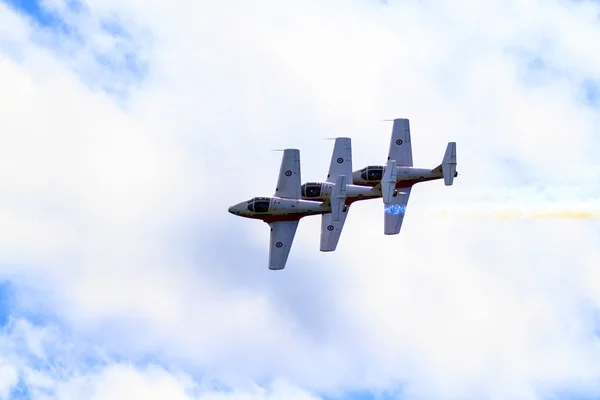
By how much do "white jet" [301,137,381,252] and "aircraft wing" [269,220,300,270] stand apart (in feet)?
10.0

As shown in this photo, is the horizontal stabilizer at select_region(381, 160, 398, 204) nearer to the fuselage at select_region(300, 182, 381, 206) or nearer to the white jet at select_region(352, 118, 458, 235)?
the white jet at select_region(352, 118, 458, 235)

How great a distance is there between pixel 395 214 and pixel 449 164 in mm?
7245

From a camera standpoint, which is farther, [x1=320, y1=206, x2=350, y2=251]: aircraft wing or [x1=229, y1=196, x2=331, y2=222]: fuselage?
[x1=320, y1=206, x2=350, y2=251]: aircraft wing

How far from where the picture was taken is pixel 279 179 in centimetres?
14138

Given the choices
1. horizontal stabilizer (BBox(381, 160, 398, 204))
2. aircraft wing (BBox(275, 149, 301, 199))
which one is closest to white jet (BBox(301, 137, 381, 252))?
aircraft wing (BBox(275, 149, 301, 199))

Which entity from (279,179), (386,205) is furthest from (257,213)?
(386,205)

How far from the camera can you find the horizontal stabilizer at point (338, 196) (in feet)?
445

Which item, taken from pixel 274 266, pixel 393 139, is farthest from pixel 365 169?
pixel 274 266

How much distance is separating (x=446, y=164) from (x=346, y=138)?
10386 millimetres

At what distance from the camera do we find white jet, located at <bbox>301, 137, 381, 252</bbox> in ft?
462

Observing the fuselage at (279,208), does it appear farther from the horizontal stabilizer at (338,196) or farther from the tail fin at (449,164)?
the tail fin at (449,164)

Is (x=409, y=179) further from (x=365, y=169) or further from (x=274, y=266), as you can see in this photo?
(x=274, y=266)

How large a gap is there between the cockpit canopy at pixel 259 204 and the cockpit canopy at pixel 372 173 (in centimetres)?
1097

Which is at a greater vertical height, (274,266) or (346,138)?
(346,138)
